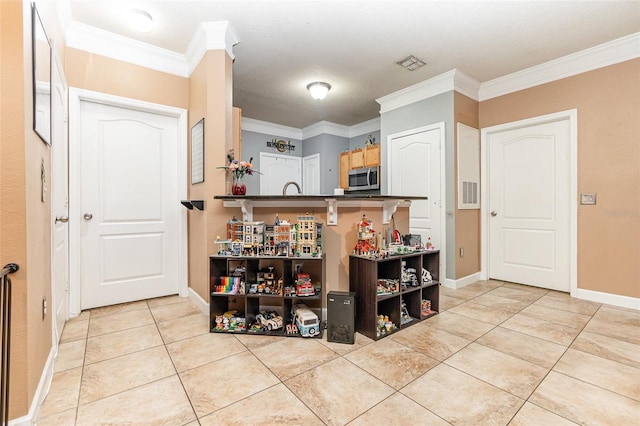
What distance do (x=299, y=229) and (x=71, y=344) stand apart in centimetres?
187

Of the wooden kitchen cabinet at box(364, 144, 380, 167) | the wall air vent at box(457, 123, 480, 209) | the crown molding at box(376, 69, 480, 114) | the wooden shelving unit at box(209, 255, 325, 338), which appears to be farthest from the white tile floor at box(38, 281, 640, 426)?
the wooden kitchen cabinet at box(364, 144, 380, 167)

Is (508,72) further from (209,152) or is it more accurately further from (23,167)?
(23,167)

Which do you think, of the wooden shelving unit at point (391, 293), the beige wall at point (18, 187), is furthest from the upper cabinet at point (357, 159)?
the beige wall at point (18, 187)

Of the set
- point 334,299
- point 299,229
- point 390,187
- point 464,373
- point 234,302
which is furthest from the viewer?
point 390,187

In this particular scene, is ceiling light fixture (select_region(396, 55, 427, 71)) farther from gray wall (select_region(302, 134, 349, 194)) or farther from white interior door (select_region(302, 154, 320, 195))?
white interior door (select_region(302, 154, 320, 195))

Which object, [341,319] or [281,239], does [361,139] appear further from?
[341,319]

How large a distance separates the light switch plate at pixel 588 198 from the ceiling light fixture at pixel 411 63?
7.44ft

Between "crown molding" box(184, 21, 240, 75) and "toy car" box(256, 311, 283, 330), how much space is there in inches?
95.3

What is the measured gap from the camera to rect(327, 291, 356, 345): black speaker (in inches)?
86.1

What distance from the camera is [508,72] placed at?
11.9ft

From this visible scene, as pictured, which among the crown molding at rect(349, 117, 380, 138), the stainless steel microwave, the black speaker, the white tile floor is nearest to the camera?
the white tile floor

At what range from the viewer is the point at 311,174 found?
6211mm

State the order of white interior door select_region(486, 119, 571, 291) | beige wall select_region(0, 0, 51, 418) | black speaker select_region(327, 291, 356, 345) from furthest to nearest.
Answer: white interior door select_region(486, 119, 571, 291) < black speaker select_region(327, 291, 356, 345) < beige wall select_region(0, 0, 51, 418)

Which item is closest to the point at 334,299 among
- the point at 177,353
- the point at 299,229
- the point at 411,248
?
the point at 299,229
